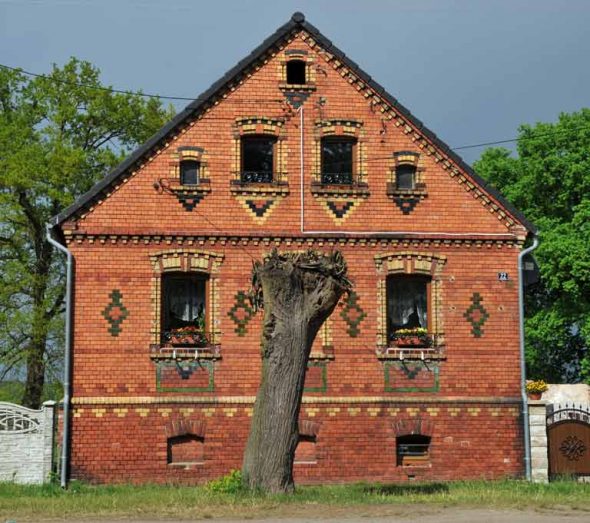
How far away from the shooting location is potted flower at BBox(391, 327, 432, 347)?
22.9 m

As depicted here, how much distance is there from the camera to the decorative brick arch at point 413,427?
22.5 meters

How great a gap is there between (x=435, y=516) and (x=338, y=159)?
966 centimetres

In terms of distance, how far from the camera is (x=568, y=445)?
77.7 ft

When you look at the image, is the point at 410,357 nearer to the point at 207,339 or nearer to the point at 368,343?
the point at 368,343

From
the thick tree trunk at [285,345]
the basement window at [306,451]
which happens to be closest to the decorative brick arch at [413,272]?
the basement window at [306,451]

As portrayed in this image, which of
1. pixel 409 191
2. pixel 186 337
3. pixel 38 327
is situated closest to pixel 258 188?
pixel 409 191

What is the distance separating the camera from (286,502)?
17031mm

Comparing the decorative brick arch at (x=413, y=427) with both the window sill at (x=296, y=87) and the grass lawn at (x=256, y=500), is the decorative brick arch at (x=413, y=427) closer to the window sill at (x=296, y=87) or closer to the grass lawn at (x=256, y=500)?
the grass lawn at (x=256, y=500)

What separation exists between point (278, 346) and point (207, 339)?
465 centimetres

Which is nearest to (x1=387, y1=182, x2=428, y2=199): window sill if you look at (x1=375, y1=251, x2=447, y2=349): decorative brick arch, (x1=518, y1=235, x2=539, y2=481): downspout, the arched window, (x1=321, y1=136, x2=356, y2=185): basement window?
(x1=321, y1=136, x2=356, y2=185): basement window

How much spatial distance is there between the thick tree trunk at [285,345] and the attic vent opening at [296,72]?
21.7 ft

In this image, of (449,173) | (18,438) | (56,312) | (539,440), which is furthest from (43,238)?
(539,440)

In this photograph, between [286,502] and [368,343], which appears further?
[368,343]

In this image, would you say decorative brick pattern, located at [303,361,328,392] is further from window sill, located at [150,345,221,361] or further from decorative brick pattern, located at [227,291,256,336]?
window sill, located at [150,345,221,361]
